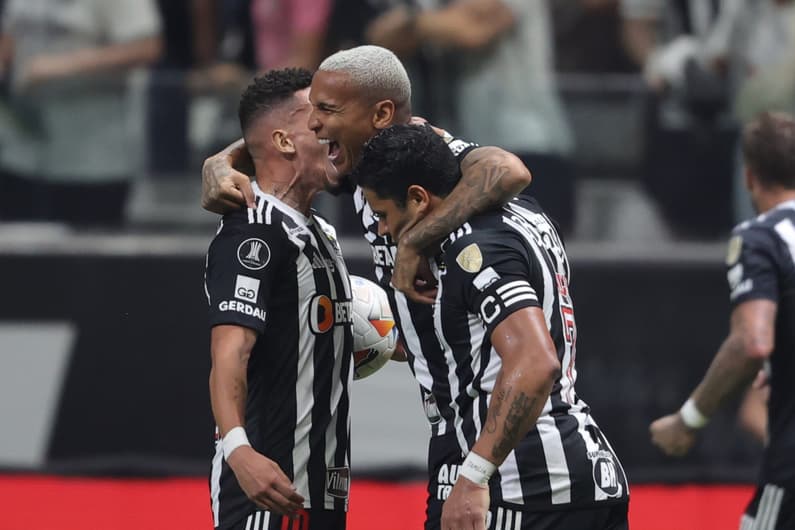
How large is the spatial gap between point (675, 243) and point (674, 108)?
2.66 feet

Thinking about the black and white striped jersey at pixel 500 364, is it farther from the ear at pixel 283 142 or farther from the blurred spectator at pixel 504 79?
the blurred spectator at pixel 504 79

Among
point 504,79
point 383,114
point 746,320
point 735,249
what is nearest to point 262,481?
point 383,114

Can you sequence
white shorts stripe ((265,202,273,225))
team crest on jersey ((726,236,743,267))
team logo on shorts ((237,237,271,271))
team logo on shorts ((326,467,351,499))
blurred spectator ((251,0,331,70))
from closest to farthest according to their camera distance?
team logo on shorts ((237,237,271,271)), white shorts stripe ((265,202,273,225)), team logo on shorts ((326,467,351,499)), team crest on jersey ((726,236,743,267)), blurred spectator ((251,0,331,70))

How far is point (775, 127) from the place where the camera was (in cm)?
504

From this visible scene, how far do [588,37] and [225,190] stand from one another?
4.49 m

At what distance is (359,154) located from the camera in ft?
13.4

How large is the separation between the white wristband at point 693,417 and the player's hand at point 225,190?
79.6 inches

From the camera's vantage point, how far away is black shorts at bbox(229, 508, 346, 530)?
159 inches

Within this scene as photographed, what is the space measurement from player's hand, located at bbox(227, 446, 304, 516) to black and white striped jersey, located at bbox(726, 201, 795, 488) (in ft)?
6.76

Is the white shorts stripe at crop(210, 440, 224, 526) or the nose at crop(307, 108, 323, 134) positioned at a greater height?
the nose at crop(307, 108, 323, 134)

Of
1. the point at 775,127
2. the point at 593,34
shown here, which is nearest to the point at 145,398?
the point at 593,34

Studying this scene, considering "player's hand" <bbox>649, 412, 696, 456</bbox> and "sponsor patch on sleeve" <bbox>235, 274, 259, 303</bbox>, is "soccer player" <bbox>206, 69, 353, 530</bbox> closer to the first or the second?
"sponsor patch on sleeve" <bbox>235, 274, 259, 303</bbox>

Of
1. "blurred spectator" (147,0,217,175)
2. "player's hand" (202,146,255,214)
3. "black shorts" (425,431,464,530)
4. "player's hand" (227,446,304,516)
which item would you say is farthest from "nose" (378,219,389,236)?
"blurred spectator" (147,0,217,175)

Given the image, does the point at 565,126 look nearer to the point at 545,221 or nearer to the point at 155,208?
the point at 155,208
